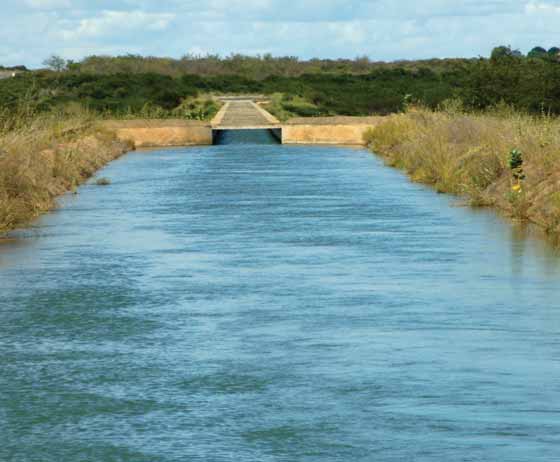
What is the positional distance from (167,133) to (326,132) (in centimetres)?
670

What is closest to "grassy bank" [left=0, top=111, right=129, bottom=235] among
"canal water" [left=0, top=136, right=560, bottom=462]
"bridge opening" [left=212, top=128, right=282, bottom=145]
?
"canal water" [left=0, top=136, right=560, bottom=462]

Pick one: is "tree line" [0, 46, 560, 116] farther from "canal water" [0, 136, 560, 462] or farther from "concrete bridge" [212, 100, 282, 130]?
"canal water" [0, 136, 560, 462]

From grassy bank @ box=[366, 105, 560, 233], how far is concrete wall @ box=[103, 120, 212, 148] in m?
14.7

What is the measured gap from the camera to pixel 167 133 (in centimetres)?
5791

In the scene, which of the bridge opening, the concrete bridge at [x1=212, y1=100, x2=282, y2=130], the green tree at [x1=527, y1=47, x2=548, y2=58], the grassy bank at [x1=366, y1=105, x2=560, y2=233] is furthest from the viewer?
the green tree at [x1=527, y1=47, x2=548, y2=58]

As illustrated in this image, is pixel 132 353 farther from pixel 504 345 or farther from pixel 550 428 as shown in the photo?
pixel 550 428

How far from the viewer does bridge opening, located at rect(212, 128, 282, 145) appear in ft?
201

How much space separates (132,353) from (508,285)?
235 inches

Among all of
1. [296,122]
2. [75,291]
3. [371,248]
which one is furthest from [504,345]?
[296,122]

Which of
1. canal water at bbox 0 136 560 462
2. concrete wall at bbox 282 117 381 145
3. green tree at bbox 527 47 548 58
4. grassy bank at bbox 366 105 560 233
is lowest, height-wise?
concrete wall at bbox 282 117 381 145

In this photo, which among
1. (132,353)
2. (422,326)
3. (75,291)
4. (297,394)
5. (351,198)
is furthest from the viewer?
(351,198)

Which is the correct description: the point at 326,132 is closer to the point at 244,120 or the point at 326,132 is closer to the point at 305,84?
the point at 244,120

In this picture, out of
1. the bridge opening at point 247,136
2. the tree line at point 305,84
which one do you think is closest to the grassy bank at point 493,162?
the tree line at point 305,84

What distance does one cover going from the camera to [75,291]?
1764cm
